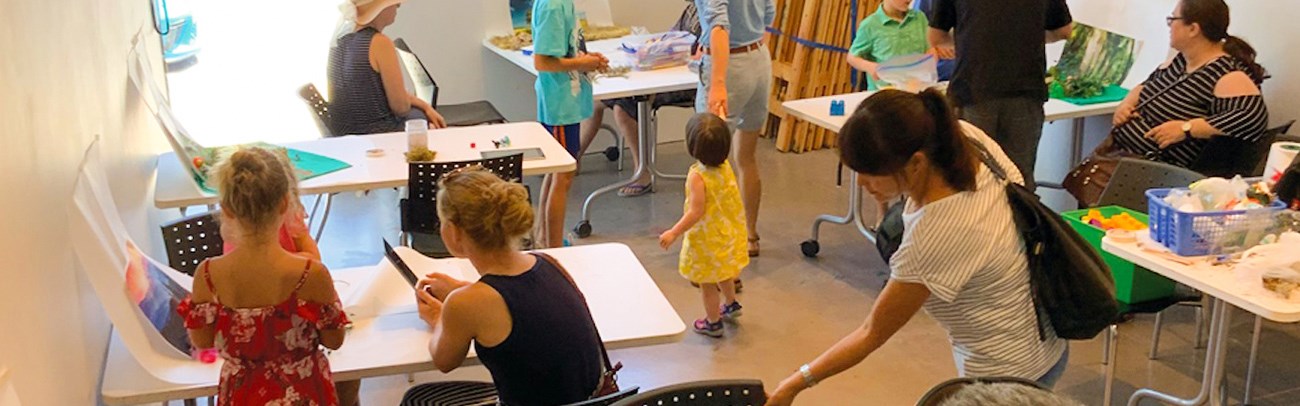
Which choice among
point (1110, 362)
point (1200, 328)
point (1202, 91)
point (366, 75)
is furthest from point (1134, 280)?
point (366, 75)

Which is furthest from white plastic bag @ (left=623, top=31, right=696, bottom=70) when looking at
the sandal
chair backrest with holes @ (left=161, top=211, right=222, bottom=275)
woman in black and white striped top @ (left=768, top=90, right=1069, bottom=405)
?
woman in black and white striped top @ (left=768, top=90, right=1069, bottom=405)

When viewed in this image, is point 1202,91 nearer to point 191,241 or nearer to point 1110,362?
point 1110,362

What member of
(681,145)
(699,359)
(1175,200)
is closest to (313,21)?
(681,145)

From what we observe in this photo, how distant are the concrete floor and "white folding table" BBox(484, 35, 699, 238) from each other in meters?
0.13

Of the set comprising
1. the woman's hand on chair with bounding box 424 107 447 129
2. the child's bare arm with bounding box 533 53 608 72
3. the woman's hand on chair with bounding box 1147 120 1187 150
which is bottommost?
the woman's hand on chair with bounding box 424 107 447 129

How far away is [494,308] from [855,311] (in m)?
2.55

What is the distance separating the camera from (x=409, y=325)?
2.92 m

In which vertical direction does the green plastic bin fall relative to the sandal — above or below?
above

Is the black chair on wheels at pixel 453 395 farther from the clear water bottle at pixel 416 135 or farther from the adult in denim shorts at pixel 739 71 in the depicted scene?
the adult in denim shorts at pixel 739 71

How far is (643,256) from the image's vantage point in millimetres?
5441

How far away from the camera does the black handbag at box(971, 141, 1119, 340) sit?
2.51 meters

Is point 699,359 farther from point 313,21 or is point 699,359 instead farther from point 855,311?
point 313,21

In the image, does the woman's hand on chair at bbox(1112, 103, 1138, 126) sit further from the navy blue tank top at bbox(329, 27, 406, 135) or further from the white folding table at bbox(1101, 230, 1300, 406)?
the navy blue tank top at bbox(329, 27, 406, 135)

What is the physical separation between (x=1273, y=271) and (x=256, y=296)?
2353 millimetres
